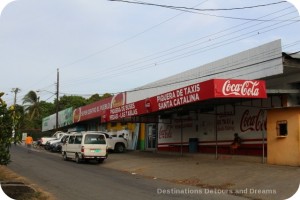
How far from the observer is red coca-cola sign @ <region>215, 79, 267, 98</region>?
18.5 meters

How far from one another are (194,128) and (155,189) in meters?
13.5

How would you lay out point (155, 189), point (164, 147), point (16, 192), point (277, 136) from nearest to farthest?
point (16, 192), point (155, 189), point (277, 136), point (164, 147)

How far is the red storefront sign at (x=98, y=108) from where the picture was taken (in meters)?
40.8

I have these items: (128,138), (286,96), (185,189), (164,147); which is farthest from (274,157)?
(128,138)

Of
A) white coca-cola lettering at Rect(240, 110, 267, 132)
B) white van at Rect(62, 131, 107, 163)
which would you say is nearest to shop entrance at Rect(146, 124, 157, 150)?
white van at Rect(62, 131, 107, 163)

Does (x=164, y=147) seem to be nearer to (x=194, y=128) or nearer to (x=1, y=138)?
(x=194, y=128)

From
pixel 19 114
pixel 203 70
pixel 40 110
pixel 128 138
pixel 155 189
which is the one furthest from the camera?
pixel 40 110

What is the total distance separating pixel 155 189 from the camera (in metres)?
14.7

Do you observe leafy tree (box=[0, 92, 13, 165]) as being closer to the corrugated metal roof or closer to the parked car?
the corrugated metal roof

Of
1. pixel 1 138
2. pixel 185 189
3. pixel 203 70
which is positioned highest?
pixel 203 70

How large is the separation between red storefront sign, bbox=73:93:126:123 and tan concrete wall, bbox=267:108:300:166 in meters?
18.8

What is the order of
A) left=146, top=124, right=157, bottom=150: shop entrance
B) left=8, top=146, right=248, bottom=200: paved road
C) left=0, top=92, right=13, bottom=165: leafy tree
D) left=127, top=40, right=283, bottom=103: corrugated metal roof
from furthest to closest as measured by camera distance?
left=146, top=124, right=157, bottom=150: shop entrance
left=127, top=40, right=283, bottom=103: corrugated metal roof
left=8, top=146, right=248, bottom=200: paved road
left=0, top=92, right=13, bottom=165: leafy tree

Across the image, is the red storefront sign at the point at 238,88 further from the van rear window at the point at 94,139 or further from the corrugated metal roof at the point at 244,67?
the van rear window at the point at 94,139

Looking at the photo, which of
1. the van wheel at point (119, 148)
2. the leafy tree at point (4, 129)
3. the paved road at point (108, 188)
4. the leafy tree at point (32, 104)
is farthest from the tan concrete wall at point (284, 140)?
the leafy tree at point (32, 104)
